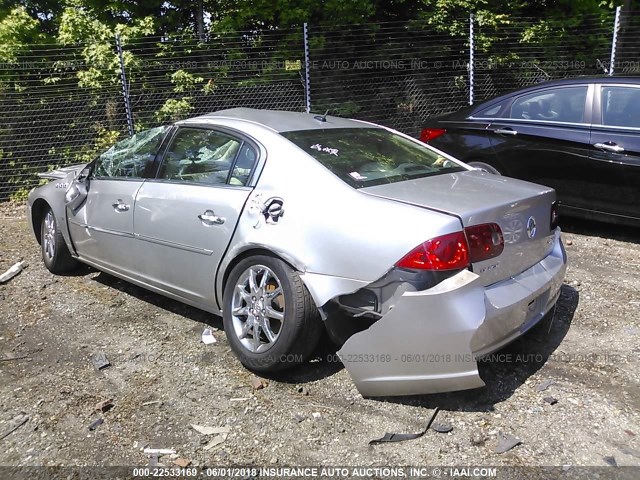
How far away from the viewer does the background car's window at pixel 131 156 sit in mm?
4301

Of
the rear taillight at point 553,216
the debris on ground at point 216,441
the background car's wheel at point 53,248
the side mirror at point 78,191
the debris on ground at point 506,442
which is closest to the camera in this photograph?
the debris on ground at point 506,442

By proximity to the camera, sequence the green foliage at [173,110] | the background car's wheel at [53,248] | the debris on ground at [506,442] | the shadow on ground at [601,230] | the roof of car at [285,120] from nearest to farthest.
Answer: the debris on ground at [506,442] < the roof of car at [285,120] < the background car's wheel at [53,248] < the shadow on ground at [601,230] < the green foliage at [173,110]

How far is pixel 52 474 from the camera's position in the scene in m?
2.62

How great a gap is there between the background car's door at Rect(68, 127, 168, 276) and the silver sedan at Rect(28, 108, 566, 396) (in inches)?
0.8

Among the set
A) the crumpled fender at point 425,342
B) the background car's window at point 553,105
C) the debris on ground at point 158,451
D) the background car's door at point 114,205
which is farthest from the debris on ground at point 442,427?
the background car's window at point 553,105

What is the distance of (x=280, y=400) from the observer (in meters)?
3.17

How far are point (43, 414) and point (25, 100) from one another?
7545mm

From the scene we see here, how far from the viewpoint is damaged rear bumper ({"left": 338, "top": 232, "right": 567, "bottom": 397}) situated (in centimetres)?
272

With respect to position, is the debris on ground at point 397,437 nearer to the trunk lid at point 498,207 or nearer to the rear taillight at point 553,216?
the trunk lid at point 498,207

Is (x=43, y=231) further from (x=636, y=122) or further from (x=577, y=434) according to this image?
(x=636, y=122)

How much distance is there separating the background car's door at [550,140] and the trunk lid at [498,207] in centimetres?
239

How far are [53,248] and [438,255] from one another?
3963 millimetres

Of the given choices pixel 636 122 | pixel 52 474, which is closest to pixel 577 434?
→ pixel 52 474

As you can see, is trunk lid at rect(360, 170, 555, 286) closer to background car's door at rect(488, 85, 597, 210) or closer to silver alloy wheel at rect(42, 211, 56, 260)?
background car's door at rect(488, 85, 597, 210)
